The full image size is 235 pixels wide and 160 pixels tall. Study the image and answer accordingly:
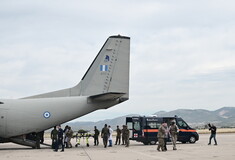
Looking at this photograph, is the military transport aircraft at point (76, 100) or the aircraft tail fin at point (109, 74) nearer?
the military transport aircraft at point (76, 100)

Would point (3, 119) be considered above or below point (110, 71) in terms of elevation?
below

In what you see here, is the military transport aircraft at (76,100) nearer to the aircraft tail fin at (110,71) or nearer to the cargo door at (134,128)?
the aircraft tail fin at (110,71)

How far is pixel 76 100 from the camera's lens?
842 inches

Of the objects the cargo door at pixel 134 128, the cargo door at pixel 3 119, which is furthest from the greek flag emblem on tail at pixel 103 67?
the cargo door at pixel 3 119

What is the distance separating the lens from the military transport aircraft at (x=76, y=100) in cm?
2112

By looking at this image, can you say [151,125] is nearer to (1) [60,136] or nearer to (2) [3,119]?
(1) [60,136]

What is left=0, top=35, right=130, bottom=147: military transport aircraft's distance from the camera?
21.1m

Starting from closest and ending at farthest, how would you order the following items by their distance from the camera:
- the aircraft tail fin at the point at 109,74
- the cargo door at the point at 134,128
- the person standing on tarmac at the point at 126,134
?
1. the aircraft tail fin at the point at 109,74
2. the person standing on tarmac at the point at 126,134
3. the cargo door at the point at 134,128

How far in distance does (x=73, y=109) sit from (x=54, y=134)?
1.96 m

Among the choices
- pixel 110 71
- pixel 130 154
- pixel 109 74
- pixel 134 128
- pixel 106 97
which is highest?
pixel 110 71

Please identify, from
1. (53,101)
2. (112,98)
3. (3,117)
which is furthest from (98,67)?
(3,117)

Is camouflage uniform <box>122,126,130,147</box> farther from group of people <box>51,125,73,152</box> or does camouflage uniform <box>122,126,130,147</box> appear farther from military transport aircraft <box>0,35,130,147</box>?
group of people <box>51,125,73,152</box>

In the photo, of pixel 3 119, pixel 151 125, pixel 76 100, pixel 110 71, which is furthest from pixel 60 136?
pixel 151 125

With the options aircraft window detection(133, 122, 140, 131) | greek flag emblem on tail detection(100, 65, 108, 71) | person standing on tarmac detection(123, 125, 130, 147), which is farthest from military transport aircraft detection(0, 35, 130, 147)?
aircraft window detection(133, 122, 140, 131)
